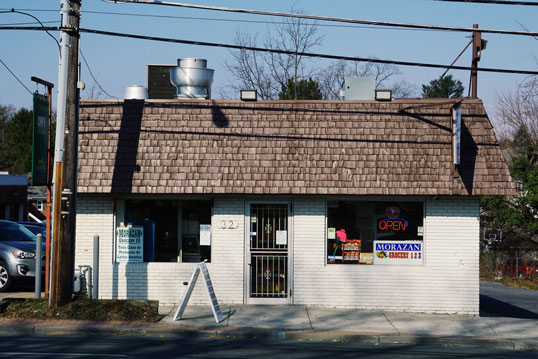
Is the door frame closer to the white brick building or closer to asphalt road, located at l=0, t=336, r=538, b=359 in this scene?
the white brick building

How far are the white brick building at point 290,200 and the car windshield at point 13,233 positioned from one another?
9.51 feet

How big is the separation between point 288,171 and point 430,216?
10.4ft

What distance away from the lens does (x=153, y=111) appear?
13.8 metres

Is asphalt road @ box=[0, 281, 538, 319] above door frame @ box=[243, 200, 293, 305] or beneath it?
beneath

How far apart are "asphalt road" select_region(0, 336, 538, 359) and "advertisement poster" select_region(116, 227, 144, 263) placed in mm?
3144

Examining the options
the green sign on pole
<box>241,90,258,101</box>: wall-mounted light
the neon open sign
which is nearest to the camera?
the green sign on pole

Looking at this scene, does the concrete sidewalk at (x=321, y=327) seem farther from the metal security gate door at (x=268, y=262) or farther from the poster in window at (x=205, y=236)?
the poster in window at (x=205, y=236)

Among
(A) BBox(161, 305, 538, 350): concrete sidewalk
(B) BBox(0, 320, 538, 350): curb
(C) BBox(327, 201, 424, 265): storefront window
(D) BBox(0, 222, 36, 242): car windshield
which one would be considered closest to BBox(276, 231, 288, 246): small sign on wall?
(C) BBox(327, 201, 424, 265): storefront window

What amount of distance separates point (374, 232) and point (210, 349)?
523cm

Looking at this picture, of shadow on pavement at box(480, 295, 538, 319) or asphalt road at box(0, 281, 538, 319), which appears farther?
shadow on pavement at box(480, 295, 538, 319)

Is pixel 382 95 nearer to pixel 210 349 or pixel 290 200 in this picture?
pixel 290 200

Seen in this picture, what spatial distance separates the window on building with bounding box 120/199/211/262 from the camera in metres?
13.7

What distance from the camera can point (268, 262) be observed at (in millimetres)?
13531

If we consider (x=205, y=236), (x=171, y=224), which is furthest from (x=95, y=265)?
(x=205, y=236)
